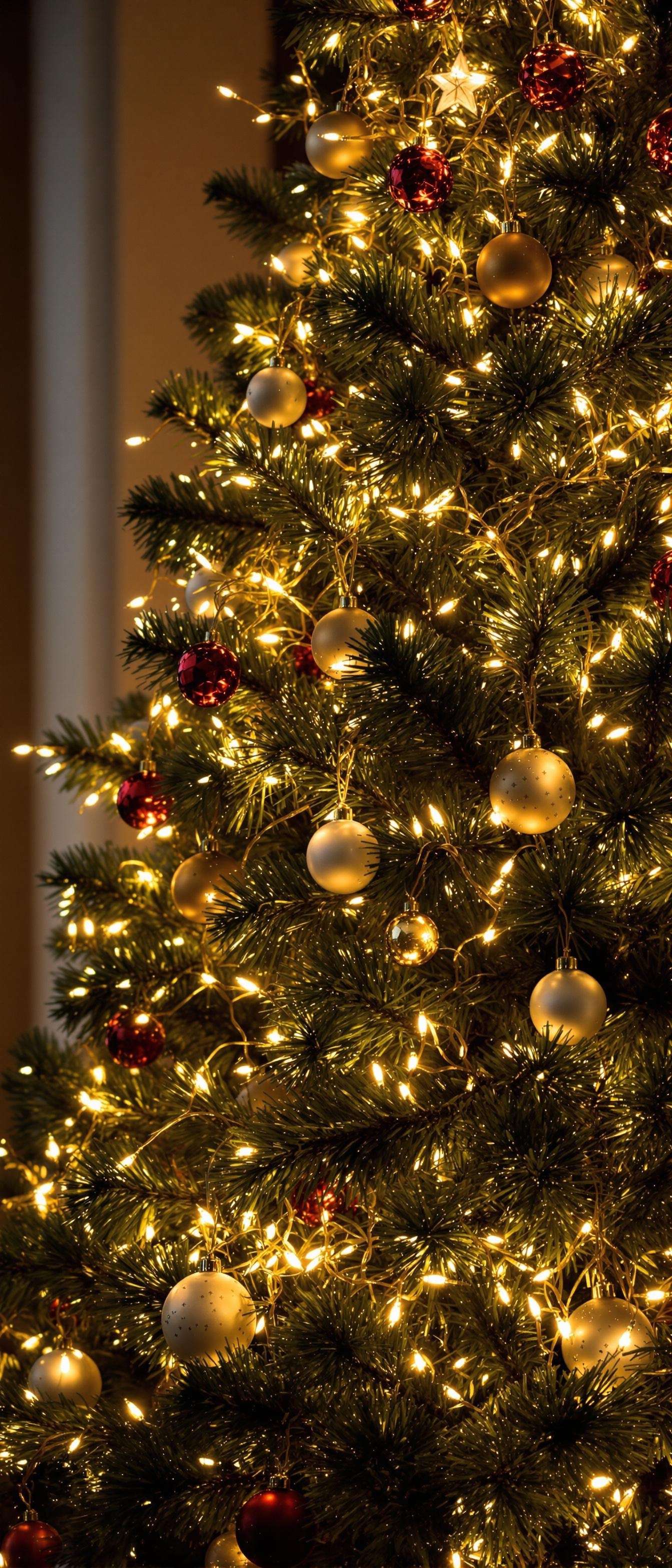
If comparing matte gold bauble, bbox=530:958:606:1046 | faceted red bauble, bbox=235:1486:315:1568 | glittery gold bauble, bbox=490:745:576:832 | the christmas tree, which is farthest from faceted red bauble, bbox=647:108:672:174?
faceted red bauble, bbox=235:1486:315:1568

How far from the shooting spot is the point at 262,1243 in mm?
749

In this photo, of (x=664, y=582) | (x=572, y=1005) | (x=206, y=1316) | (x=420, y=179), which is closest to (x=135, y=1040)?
(x=206, y=1316)

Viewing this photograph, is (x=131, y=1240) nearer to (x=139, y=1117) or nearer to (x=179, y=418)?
(x=139, y=1117)

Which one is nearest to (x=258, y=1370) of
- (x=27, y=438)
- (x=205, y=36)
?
(x=27, y=438)

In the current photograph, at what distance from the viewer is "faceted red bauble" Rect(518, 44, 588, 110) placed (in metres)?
0.73

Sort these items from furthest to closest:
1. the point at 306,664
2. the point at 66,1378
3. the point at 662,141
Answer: the point at 306,664
the point at 66,1378
the point at 662,141

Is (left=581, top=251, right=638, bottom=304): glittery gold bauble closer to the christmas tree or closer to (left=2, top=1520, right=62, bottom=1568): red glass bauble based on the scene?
the christmas tree

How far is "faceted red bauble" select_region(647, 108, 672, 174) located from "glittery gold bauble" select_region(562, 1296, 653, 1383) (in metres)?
0.63

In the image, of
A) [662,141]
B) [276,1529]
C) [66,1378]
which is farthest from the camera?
[66,1378]

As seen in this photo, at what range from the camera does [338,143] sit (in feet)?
2.97

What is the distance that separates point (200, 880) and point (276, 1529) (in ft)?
1.33

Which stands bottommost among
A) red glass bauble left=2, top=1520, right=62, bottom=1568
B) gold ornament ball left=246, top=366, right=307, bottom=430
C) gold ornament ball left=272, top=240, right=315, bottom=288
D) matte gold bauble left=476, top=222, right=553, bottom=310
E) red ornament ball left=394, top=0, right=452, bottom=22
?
red glass bauble left=2, top=1520, right=62, bottom=1568

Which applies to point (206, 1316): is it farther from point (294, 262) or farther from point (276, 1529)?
point (294, 262)

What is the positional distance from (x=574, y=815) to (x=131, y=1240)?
0.42 m
